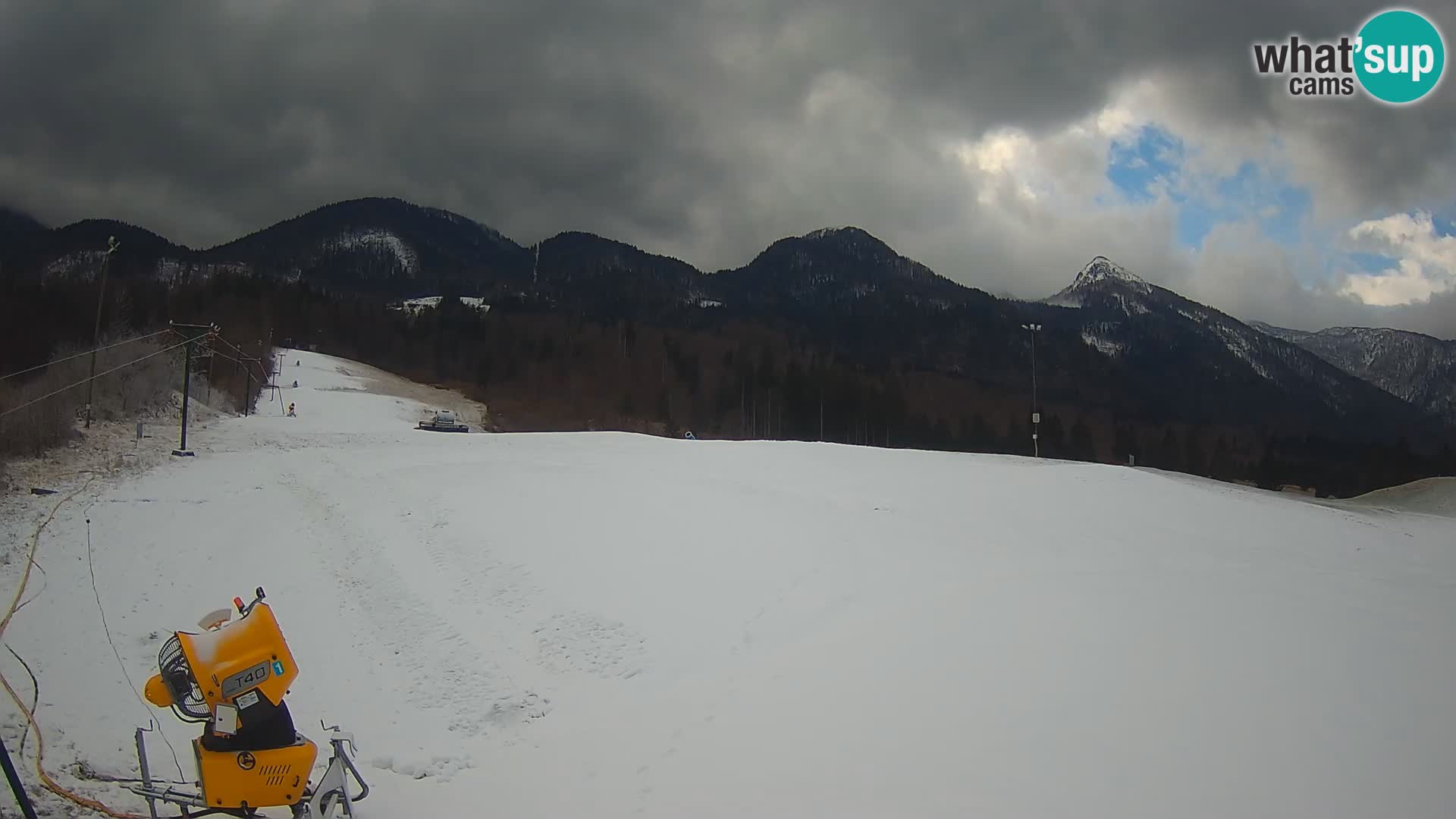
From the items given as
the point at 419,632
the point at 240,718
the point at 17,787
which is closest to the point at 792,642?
the point at 419,632

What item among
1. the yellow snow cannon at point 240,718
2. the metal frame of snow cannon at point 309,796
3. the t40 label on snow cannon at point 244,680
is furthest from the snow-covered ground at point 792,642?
the t40 label on snow cannon at point 244,680

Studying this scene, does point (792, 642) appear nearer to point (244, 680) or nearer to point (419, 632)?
point (419, 632)

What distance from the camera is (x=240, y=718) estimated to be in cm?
496

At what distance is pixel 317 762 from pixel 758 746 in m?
4.09

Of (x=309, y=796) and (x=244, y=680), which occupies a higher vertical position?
(x=244, y=680)

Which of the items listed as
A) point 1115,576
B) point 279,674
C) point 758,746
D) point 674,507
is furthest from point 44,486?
point 1115,576

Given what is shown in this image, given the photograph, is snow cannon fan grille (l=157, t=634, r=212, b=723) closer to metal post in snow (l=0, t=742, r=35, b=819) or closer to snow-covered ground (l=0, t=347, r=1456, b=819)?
metal post in snow (l=0, t=742, r=35, b=819)

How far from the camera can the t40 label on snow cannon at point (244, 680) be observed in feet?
16.1

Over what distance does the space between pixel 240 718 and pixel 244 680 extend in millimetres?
247

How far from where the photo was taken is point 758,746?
7.11 m

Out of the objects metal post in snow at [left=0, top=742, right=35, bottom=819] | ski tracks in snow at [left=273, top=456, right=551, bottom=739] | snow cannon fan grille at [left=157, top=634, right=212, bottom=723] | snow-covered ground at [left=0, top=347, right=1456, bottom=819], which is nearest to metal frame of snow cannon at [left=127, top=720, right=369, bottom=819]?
snow cannon fan grille at [left=157, top=634, right=212, bottom=723]

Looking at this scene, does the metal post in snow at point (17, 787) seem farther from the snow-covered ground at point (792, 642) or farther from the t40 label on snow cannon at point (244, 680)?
the snow-covered ground at point (792, 642)

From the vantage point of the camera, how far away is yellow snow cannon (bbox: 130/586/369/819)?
194 inches

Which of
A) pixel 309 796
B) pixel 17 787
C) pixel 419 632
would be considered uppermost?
pixel 17 787
